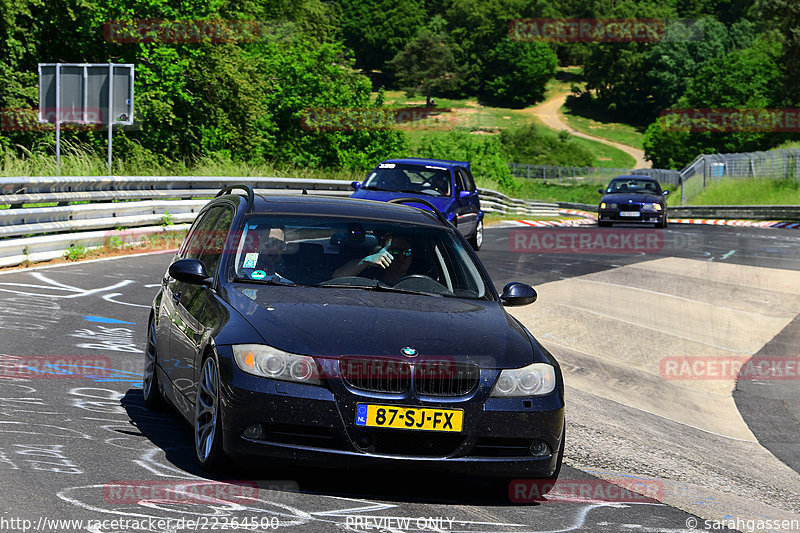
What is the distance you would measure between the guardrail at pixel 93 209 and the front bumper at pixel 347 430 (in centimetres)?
1047

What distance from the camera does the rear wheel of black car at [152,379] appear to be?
283 inches

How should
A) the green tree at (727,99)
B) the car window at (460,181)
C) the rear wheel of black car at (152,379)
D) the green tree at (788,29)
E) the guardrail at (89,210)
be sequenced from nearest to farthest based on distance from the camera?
the rear wheel of black car at (152,379) → the guardrail at (89,210) → the car window at (460,181) → the green tree at (788,29) → the green tree at (727,99)

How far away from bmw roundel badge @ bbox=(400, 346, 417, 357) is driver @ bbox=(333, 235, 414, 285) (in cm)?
122

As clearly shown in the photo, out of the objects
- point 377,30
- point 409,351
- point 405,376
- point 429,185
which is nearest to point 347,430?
point 405,376

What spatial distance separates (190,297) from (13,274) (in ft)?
27.8

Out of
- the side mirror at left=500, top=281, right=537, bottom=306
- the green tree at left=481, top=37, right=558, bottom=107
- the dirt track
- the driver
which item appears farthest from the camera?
the green tree at left=481, top=37, right=558, bottom=107

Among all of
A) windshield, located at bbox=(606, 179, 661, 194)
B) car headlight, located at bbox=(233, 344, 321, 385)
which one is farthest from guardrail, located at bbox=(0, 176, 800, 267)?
windshield, located at bbox=(606, 179, 661, 194)

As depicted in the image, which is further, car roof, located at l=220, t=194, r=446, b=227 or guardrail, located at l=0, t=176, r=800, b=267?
guardrail, located at l=0, t=176, r=800, b=267

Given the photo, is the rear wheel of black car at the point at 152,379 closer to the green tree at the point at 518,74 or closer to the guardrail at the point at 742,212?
the guardrail at the point at 742,212

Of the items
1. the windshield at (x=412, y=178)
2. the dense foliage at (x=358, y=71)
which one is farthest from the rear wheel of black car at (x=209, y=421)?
the dense foliage at (x=358, y=71)

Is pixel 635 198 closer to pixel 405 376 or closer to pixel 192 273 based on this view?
pixel 192 273

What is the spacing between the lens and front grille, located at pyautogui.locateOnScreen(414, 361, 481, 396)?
17.5 ft

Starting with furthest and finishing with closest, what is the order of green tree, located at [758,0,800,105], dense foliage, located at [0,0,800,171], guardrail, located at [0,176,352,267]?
1. green tree, located at [758,0,800,105]
2. dense foliage, located at [0,0,800,171]
3. guardrail, located at [0,176,352,267]

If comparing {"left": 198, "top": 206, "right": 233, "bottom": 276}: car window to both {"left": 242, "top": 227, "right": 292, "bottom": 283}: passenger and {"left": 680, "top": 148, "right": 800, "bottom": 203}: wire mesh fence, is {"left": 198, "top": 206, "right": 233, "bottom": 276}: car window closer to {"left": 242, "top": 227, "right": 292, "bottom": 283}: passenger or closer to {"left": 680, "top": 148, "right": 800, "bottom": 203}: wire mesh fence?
{"left": 242, "top": 227, "right": 292, "bottom": 283}: passenger
